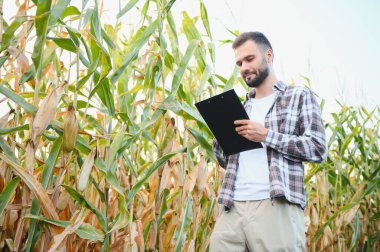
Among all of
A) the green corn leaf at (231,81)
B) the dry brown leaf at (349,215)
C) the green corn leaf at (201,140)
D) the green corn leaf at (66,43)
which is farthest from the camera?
the dry brown leaf at (349,215)

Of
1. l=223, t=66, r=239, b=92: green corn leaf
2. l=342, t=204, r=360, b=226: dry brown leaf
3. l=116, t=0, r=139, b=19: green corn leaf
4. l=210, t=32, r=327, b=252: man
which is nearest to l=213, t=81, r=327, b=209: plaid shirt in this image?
l=210, t=32, r=327, b=252: man

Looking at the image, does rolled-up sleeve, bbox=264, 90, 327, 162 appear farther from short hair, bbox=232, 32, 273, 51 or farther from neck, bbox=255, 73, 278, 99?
short hair, bbox=232, 32, 273, 51

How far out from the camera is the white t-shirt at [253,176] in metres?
1.53

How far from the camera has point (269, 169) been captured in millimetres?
1530

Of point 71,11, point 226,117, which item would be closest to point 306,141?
point 226,117

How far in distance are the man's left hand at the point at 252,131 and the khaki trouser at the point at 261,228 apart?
223 mm

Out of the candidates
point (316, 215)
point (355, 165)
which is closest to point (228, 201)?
point (316, 215)

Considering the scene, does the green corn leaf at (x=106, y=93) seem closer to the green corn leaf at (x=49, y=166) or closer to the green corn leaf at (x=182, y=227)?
the green corn leaf at (x=49, y=166)

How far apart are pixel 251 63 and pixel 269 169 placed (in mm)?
430

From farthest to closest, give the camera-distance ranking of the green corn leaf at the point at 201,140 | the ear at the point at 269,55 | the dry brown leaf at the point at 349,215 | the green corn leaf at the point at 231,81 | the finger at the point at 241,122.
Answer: the dry brown leaf at the point at 349,215
the green corn leaf at the point at 231,81
the ear at the point at 269,55
the green corn leaf at the point at 201,140
the finger at the point at 241,122

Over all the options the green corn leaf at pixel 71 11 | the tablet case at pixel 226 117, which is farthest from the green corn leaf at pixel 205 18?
the green corn leaf at pixel 71 11

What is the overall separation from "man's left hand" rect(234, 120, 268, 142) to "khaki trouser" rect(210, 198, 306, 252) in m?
0.22

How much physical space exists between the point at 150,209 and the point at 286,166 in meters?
0.53

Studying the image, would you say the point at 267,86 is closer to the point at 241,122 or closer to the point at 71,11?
the point at 241,122
